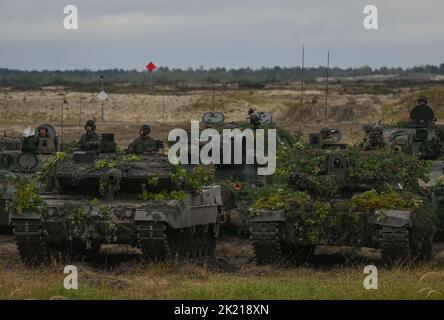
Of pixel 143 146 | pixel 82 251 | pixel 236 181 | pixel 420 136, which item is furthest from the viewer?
pixel 420 136

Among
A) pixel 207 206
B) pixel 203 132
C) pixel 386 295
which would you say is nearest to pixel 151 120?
pixel 203 132

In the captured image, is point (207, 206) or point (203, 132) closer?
point (207, 206)

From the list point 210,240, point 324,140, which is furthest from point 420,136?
point 210,240

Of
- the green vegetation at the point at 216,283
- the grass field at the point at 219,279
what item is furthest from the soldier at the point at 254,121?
the green vegetation at the point at 216,283

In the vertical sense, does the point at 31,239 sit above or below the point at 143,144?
below

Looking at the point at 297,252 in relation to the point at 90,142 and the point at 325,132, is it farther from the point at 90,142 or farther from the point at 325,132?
the point at 90,142

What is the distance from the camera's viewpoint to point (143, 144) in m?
19.0

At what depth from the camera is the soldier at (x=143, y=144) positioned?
1894cm

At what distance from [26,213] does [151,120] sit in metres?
48.9

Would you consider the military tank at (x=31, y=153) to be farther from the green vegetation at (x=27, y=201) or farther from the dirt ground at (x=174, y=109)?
the dirt ground at (x=174, y=109)

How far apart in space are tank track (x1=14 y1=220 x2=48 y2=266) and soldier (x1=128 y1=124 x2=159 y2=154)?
9.26 ft

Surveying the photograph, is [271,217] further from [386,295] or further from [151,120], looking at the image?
[151,120]

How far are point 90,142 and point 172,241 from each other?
94.1 inches

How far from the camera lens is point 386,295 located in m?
12.9
